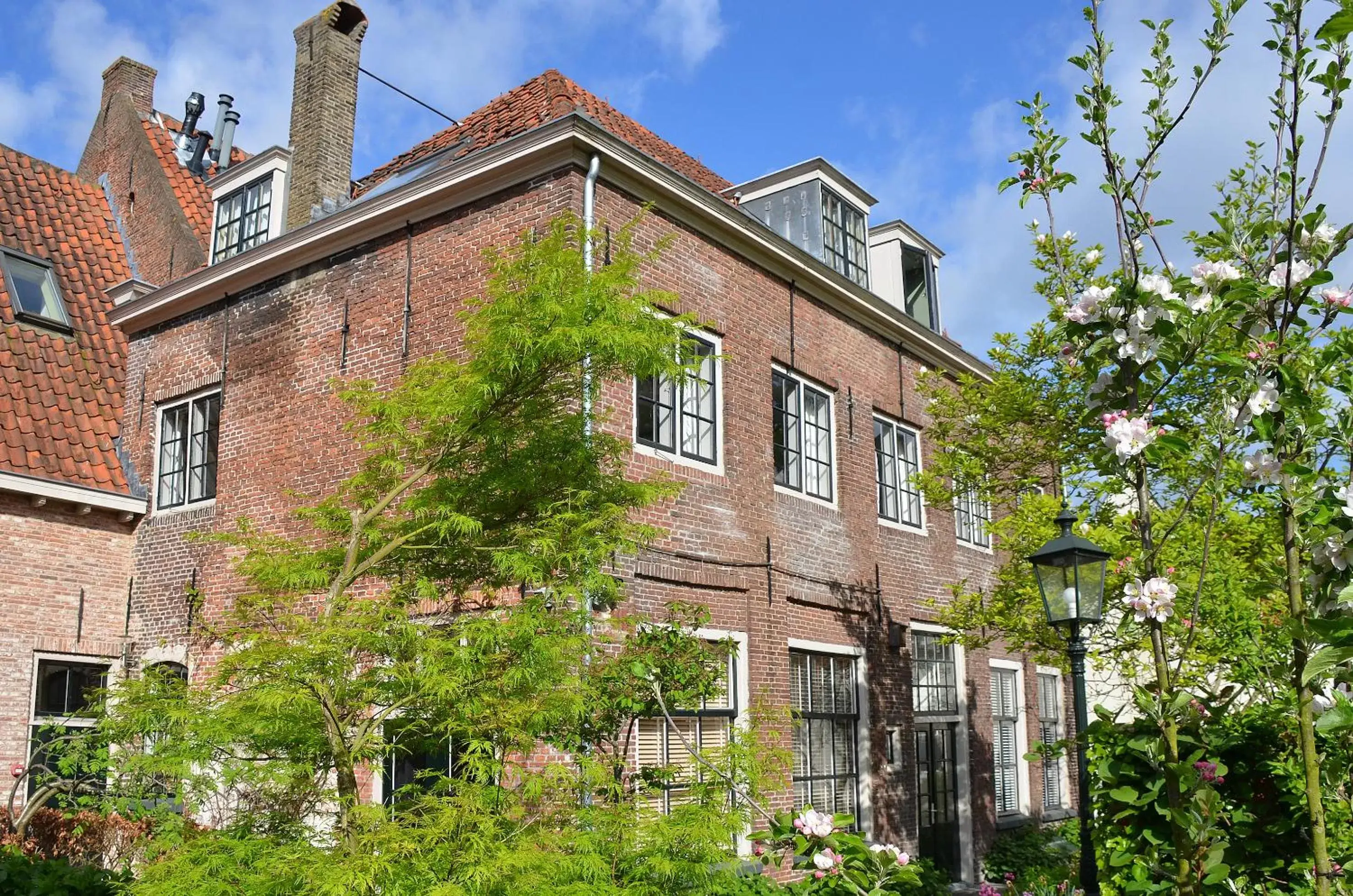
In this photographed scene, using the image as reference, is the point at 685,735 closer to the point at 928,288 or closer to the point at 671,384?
the point at 671,384

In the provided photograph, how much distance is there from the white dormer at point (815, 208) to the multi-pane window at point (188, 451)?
684 centimetres

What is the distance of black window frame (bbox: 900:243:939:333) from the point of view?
15.8 meters

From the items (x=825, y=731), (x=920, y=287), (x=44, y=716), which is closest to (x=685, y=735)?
(x=825, y=731)

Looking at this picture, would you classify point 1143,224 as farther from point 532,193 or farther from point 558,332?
point 532,193

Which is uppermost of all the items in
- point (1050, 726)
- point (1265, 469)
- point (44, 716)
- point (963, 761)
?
point (1265, 469)

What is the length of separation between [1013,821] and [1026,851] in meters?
0.94

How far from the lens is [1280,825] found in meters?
4.73

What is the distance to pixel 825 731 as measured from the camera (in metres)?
12.3

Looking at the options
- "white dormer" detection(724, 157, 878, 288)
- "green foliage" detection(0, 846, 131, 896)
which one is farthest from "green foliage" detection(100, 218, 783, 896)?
"white dormer" detection(724, 157, 878, 288)

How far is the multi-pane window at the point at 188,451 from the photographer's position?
12.9 metres

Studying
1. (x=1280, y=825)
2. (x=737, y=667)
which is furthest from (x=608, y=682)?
(x=1280, y=825)

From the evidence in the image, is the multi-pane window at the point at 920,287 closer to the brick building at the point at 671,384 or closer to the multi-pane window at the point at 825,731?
the brick building at the point at 671,384

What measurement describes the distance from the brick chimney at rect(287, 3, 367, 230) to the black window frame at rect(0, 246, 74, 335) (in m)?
3.37

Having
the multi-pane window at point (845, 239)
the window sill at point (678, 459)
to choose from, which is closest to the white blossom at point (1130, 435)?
the window sill at point (678, 459)
